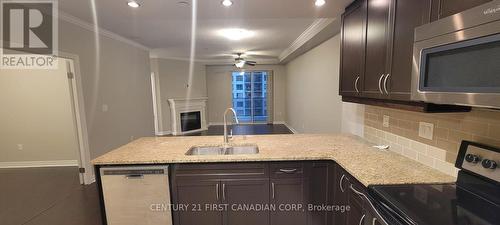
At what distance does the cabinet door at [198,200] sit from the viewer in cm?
187

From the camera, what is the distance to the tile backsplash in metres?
1.21

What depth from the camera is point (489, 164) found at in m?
1.14

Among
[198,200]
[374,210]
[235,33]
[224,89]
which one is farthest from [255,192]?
[224,89]

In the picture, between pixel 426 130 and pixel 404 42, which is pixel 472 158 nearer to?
pixel 426 130

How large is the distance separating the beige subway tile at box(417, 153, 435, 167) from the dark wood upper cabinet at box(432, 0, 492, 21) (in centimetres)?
97

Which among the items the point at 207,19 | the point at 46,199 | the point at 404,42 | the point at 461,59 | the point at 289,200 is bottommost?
the point at 46,199

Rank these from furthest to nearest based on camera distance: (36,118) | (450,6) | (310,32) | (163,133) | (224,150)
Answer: (163,133) < (36,118) < (310,32) < (224,150) < (450,6)

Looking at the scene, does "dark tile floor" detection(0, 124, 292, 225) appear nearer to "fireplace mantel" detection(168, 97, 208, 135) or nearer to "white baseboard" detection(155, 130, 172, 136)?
"white baseboard" detection(155, 130, 172, 136)

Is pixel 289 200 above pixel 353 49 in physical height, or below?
below

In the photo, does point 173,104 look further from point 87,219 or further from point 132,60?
point 87,219

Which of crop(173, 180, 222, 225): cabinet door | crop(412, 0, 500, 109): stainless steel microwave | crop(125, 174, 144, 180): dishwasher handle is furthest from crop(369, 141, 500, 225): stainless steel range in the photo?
crop(125, 174, 144, 180): dishwasher handle

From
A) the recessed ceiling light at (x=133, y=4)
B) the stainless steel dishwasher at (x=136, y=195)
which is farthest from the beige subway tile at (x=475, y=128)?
the recessed ceiling light at (x=133, y=4)

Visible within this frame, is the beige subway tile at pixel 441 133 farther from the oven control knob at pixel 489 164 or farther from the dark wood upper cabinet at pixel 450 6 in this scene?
the dark wood upper cabinet at pixel 450 6

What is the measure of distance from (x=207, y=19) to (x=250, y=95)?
5900 millimetres
